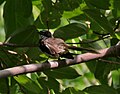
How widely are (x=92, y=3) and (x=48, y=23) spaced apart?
6.8 inches

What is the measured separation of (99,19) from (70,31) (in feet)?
0.34

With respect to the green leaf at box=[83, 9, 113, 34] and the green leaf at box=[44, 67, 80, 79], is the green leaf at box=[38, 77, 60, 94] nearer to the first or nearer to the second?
the green leaf at box=[44, 67, 80, 79]

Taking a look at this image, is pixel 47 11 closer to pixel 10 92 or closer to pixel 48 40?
pixel 48 40

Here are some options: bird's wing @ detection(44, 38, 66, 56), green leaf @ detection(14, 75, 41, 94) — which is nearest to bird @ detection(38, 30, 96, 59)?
bird's wing @ detection(44, 38, 66, 56)

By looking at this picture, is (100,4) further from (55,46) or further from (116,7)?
(55,46)

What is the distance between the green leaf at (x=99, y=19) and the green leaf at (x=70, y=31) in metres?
0.08

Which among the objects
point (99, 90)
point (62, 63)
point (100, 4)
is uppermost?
point (100, 4)

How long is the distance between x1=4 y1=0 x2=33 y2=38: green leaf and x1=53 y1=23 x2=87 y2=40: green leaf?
10 cm

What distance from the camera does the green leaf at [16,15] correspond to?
3.81 ft

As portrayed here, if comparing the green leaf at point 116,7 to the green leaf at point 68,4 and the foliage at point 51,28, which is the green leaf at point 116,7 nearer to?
the foliage at point 51,28

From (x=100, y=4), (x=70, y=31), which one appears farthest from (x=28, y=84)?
(x=100, y=4)

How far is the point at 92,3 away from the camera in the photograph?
3.64 feet

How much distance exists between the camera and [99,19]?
1110 mm

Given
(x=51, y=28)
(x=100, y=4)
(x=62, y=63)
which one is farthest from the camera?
(x=51, y=28)
